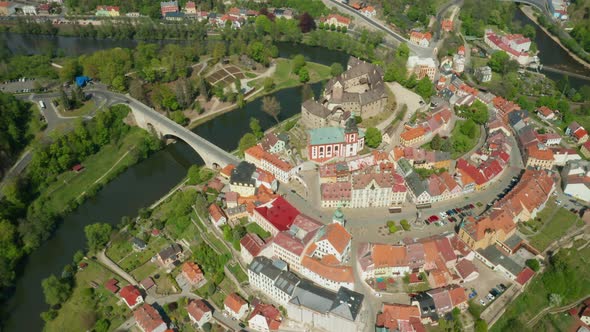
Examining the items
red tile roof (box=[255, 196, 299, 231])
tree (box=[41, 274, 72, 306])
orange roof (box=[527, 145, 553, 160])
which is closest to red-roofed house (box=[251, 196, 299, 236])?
red tile roof (box=[255, 196, 299, 231])

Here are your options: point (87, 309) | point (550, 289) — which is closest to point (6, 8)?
point (87, 309)

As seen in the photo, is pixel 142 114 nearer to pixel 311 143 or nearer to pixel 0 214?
pixel 0 214

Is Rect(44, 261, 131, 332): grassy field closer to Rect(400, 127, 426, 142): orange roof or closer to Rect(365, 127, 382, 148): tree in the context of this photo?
Rect(365, 127, 382, 148): tree

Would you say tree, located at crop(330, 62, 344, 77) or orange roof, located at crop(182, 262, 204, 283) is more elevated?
tree, located at crop(330, 62, 344, 77)

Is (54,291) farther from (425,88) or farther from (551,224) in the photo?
(425,88)

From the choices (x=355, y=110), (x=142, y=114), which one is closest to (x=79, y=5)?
(x=142, y=114)
